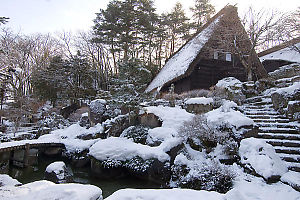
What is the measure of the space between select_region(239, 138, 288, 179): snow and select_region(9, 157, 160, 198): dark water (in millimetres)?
3237

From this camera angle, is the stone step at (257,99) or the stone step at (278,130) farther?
the stone step at (257,99)

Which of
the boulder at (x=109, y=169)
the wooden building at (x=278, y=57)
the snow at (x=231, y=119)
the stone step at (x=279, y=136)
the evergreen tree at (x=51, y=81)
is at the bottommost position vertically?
the boulder at (x=109, y=169)

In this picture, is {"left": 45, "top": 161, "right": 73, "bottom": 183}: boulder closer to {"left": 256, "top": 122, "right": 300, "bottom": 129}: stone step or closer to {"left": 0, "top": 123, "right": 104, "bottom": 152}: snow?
{"left": 0, "top": 123, "right": 104, "bottom": 152}: snow

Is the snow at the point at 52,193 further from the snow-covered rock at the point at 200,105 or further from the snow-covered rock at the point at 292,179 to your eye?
the snow-covered rock at the point at 200,105

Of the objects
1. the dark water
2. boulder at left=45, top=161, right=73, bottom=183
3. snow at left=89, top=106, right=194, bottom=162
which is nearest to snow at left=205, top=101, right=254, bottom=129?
snow at left=89, top=106, right=194, bottom=162

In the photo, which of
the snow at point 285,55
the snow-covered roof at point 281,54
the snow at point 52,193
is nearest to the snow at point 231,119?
the snow at point 52,193

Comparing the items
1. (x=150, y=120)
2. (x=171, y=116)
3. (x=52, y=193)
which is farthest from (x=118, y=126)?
(x=52, y=193)

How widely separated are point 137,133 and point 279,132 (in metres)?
5.98

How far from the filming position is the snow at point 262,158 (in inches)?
179

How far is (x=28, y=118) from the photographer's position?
62.5ft

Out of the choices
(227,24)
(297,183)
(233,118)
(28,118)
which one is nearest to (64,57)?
(28,118)

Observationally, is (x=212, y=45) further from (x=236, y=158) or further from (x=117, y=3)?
(x=117, y=3)

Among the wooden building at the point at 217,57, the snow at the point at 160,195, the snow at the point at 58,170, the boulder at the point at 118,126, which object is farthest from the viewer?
the wooden building at the point at 217,57

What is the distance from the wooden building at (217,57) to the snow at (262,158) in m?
8.45
